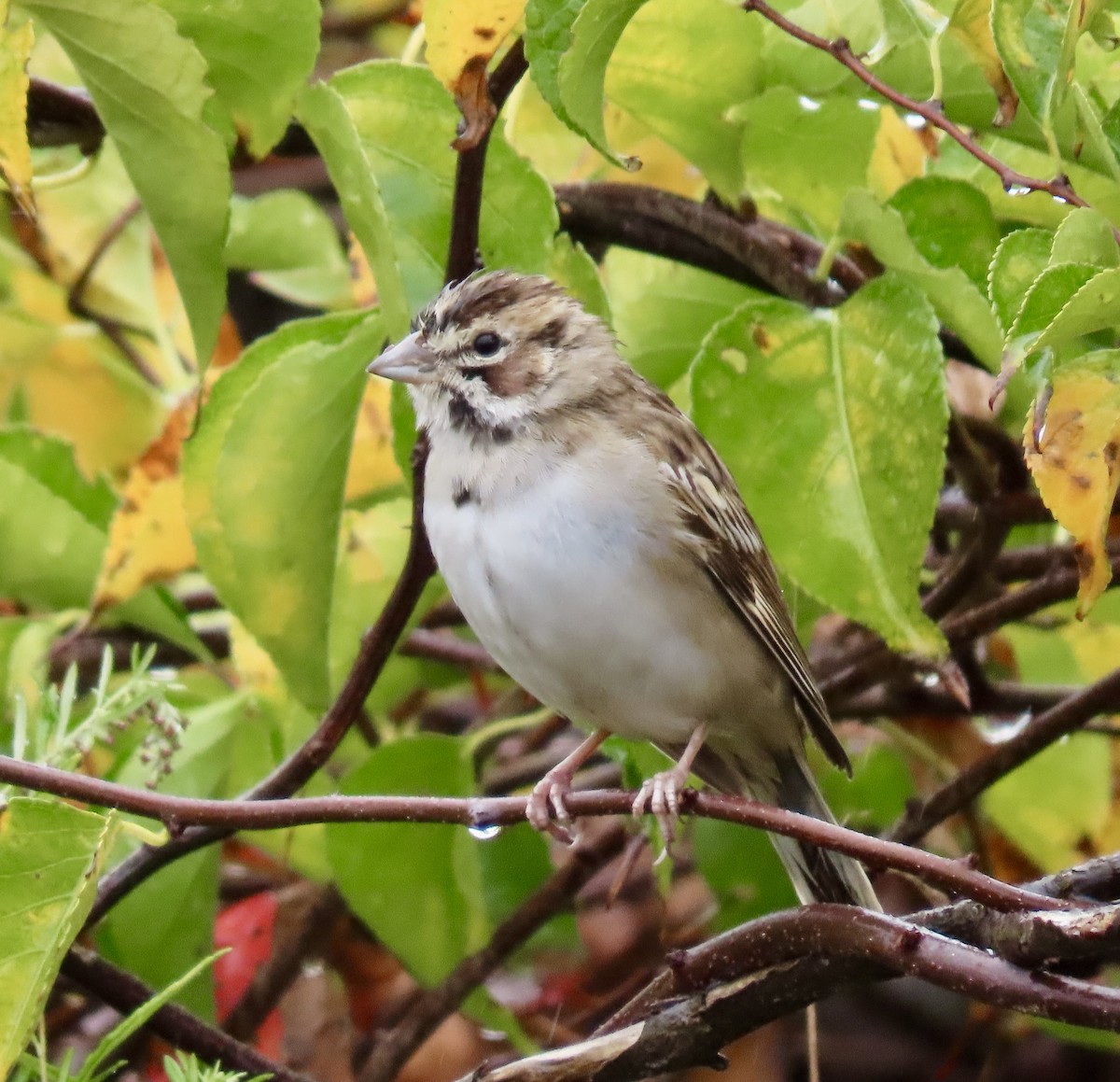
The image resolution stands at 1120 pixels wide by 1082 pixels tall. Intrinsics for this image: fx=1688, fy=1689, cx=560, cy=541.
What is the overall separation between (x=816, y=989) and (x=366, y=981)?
1.17 meters

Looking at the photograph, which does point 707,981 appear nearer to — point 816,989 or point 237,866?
point 816,989

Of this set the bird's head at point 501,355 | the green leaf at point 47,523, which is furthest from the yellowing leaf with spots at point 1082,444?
the green leaf at point 47,523

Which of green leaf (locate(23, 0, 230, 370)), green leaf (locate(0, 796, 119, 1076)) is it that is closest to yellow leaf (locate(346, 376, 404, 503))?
green leaf (locate(23, 0, 230, 370))

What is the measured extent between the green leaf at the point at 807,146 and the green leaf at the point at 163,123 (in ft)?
1.59

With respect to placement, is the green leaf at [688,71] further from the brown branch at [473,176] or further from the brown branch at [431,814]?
the brown branch at [431,814]

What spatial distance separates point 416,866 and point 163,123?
32.4 inches

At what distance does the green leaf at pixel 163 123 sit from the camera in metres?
1.28

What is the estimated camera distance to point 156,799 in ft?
3.74

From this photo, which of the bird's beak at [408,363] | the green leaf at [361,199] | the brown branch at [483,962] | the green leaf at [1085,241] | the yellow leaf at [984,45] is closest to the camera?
the green leaf at [1085,241]

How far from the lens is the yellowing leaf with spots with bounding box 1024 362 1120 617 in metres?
1.08

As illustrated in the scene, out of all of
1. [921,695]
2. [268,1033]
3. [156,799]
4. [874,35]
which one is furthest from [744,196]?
[268,1033]

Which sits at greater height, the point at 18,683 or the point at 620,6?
the point at 620,6

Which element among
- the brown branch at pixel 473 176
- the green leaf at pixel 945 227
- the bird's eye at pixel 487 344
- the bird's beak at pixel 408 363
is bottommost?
the bird's eye at pixel 487 344

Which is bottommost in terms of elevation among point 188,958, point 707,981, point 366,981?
point 366,981
